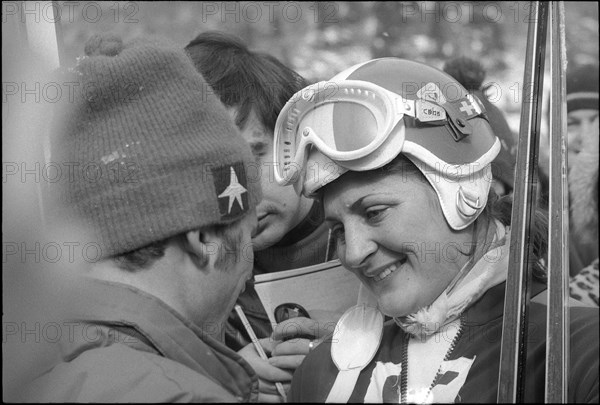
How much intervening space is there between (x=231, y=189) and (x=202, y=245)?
12 cm

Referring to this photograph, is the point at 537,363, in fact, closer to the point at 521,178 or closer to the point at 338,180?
the point at 521,178

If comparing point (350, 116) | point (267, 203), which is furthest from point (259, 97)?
point (350, 116)

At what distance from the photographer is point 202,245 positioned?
4.99ft

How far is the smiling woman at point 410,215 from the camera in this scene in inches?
65.8

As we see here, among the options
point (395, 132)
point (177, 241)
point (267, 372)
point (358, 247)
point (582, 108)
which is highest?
point (395, 132)

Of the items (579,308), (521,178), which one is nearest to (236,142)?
(521,178)

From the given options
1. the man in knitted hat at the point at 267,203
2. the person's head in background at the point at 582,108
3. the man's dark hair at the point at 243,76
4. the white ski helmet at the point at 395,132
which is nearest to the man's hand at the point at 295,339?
the man in knitted hat at the point at 267,203

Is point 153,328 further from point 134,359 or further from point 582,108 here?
point 582,108

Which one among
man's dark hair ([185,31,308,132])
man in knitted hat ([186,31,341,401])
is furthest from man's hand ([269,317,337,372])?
man's dark hair ([185,31,308,132])

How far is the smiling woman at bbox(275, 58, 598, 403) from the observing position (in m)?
1.67

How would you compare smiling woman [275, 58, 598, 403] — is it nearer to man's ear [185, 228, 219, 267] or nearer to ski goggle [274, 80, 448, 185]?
ski goggle [274, 80, 448, 185]

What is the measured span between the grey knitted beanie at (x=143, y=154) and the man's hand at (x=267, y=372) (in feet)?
1.53

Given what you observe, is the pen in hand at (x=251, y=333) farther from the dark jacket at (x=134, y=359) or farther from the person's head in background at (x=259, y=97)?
the dark jacket at (x=134, y=359)

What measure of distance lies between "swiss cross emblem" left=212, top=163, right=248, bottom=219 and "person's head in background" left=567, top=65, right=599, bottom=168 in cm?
155
